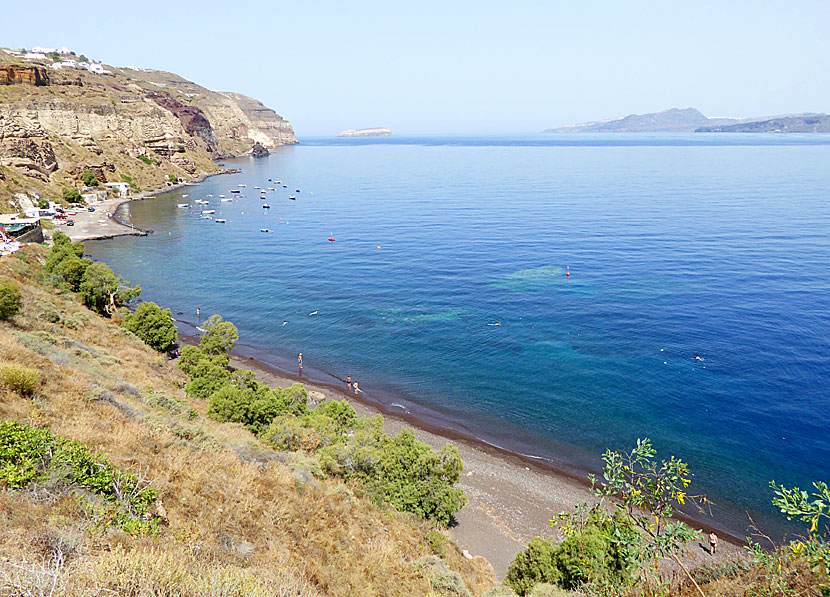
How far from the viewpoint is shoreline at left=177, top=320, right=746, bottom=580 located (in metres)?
22.8

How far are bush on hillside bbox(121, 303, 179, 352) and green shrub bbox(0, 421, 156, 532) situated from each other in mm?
28296

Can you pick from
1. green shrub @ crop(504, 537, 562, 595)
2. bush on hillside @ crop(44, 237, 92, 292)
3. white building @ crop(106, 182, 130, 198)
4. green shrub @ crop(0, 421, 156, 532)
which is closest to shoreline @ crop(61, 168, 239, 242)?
white building @ crop(106, 182, 130, 198)

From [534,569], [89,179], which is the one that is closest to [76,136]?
[89,179]

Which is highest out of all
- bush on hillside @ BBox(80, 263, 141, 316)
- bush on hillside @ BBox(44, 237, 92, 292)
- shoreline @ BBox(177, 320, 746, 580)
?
bush on hillside @ BBox(44, 237, 92, 292)

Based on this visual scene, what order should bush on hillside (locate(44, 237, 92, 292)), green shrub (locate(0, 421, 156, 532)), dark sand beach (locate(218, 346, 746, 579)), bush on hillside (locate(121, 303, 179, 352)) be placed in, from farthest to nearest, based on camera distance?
bush on hillside (locate(44, 237, 92, 292)), bush on hillside (locate(121, 303, 179, 352)), dark sand beach (locate(218, 346, 746, 579)), green shrub (locate(0, 421, 156, 532))

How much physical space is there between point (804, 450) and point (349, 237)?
7094 cm

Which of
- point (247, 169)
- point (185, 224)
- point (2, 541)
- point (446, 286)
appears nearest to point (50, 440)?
point (2, 541)

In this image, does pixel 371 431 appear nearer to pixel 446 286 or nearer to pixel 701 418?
pixel 701 418

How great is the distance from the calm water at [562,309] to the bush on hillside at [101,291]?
7.52 metres

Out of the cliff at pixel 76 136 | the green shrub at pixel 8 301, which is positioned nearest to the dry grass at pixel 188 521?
the green shrub at pixel 8 301

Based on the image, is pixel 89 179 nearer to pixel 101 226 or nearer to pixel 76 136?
pixel 76 136

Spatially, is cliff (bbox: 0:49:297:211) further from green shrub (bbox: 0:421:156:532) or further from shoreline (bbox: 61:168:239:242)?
green shrub (bbox: 0:421:156:532)

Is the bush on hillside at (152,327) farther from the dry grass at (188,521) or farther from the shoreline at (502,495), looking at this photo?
the dry grass at (188,521)

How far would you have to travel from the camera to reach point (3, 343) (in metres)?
21.3
